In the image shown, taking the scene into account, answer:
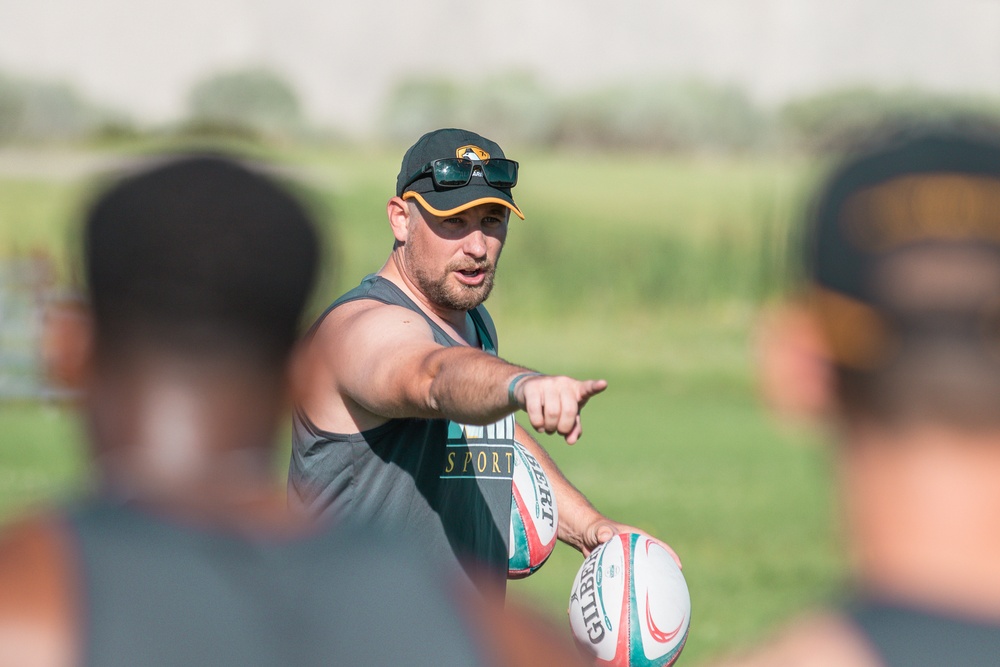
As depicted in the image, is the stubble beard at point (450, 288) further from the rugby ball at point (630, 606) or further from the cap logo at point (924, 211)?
the cap logo at point (924, 211)

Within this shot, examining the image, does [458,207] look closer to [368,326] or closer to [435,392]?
[368,326]

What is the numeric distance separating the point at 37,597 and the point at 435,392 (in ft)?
7.14

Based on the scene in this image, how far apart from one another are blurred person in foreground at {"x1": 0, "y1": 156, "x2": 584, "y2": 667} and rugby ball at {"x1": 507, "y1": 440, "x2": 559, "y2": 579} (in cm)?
308

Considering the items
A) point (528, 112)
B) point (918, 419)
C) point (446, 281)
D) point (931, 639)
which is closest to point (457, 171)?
point (446, 281)

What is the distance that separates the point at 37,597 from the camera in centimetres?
189

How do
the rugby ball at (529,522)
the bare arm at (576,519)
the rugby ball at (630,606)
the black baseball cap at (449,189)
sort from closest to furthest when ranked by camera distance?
the rugby ball at (630,606), the black baseball cap at (449,189), the rugby ball at (529,522), the bare arm at (576,519)

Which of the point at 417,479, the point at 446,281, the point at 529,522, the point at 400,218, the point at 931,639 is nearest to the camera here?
the point at 931,639

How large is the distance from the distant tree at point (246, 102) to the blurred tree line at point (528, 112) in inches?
1.5

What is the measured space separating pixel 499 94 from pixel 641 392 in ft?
Answer: 82.5

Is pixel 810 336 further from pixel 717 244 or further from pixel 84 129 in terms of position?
pixel 84 129

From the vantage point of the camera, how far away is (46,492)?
1472 cm

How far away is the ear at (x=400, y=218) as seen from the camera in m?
5.31

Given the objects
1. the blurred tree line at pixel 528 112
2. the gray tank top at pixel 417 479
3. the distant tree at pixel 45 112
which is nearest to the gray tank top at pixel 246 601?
the gray tank top at pixel 417 479

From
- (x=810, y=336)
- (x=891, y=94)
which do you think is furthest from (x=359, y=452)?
(x=891, y=94)
